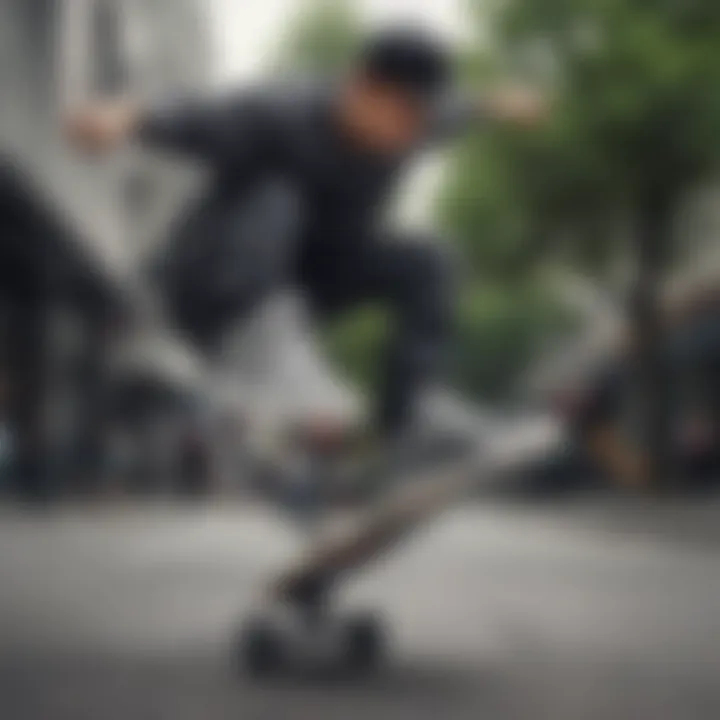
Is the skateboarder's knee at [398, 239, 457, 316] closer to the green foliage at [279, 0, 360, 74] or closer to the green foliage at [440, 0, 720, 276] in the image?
the green foliage at [440, 0, 720, 276]

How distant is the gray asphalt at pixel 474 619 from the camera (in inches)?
40.9

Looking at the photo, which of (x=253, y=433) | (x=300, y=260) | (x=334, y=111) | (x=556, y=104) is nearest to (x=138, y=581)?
(x=253, y=433)

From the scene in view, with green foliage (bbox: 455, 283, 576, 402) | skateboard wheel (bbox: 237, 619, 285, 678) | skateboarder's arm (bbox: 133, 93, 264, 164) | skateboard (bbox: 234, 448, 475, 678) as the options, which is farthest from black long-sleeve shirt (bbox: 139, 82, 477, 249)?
skateboard wheel (bbox: 237, 619, 285, 678)

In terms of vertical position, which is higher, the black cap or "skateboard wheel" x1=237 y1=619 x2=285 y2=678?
the black cap

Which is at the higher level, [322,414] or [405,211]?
[405,211]

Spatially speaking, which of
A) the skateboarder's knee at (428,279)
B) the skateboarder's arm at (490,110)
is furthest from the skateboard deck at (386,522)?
the skateboarder's arm at (490,110)

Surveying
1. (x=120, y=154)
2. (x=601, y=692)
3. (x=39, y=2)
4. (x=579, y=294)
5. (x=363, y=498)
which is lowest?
(x=601, y=692)

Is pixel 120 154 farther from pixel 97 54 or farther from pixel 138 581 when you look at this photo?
pixel 138 581

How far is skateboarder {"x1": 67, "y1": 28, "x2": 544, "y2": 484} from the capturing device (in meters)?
1.05

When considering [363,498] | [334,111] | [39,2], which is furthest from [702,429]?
[39,2]

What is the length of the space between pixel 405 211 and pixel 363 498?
9.4 inches

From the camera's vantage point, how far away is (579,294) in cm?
105

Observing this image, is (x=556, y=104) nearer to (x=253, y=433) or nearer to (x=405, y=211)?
(x=405, y=211)

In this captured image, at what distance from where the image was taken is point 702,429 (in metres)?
1.06
